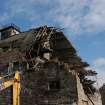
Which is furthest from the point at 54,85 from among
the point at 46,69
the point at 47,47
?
the point at 47,47

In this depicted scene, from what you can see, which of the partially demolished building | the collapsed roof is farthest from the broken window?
the collapsed roof

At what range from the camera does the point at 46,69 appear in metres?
31.4

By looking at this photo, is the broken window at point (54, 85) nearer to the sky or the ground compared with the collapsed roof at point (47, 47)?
nearer to the ground

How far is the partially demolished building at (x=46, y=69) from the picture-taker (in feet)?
99.1

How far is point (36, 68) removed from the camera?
1252 inches

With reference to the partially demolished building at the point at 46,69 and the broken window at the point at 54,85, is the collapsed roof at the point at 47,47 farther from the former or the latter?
the broken window at the point at 54,85

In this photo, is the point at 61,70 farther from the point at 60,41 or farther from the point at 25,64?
the point at 60,41

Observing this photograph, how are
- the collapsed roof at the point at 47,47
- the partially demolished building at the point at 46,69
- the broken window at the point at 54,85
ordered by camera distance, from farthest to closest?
the collapsed roof at the point at 47,47 < the broken window at the point at 54,85 < the partially demolished building at the point at 46,69

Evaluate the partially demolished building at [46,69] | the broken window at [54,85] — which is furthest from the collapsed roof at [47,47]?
the broken window at [54,85]

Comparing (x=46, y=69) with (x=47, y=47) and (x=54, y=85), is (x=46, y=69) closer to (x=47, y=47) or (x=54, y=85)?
(x=54, y=85)

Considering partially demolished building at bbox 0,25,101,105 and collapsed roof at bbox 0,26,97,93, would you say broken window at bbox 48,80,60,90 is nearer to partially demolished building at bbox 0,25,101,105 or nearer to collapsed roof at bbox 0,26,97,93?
partially demolished building at bbox 0,25,101,105

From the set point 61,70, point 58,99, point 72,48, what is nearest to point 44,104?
point 58,99

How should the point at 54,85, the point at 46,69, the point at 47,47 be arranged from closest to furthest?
1. the point at 54,85
2. the point at 46,69
3. the point at 47,47

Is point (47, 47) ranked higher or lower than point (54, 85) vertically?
higher
